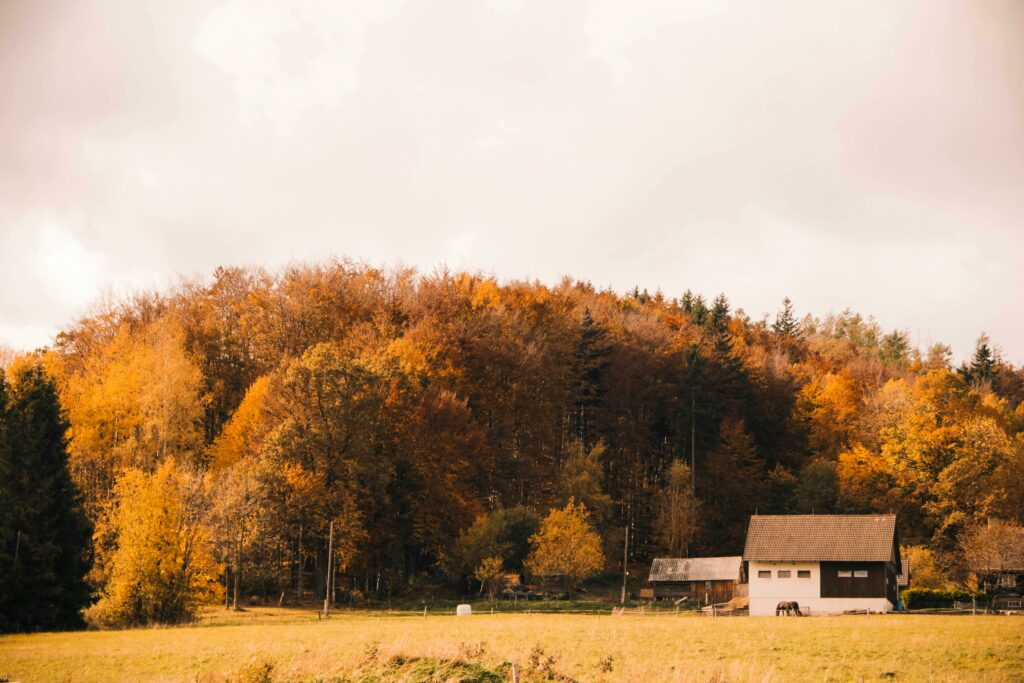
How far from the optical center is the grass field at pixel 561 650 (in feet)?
90.4

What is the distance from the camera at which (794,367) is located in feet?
325

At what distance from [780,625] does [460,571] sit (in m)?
26.0

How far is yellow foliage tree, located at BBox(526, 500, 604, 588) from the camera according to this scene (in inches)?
2505

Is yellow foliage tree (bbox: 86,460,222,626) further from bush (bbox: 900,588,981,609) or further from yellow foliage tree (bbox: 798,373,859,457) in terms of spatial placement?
yellow foliage tree (bbox: 798,373,859,457)

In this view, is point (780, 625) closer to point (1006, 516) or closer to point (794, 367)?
point (1006, 516)

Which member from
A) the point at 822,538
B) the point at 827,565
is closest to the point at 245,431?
the point at 822,538

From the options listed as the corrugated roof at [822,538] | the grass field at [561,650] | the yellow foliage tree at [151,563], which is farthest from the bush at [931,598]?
the yellow foliage tree at [151,563]

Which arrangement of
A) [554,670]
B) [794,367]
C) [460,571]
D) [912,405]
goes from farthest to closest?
[794,367]
[912,405]
[460,571]
[554,670]

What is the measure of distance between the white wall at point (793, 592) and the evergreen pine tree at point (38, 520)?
114 feet

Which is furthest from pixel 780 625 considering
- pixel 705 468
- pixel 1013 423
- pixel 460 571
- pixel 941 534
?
pixel 1013 423

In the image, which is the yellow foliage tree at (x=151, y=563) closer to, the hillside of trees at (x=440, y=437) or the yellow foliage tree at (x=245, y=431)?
the hillside of trees at (x=440, y=437)

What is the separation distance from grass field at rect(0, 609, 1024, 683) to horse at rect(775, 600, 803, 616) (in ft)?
33.8

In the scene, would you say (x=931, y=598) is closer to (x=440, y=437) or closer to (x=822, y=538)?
(x=822, y=538)

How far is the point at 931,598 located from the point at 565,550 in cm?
2063
